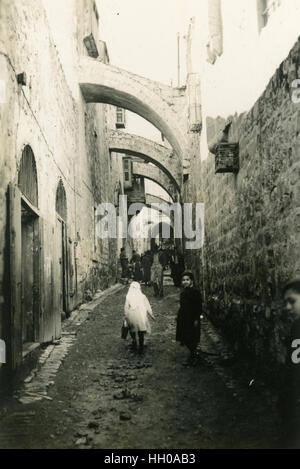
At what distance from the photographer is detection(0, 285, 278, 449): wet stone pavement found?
3.46m

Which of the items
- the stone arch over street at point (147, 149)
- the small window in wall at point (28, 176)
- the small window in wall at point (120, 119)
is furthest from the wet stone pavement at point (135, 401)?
the small window in wall at point (120, 119)

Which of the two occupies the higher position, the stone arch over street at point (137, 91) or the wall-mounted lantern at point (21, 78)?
the stone arch over street at point (137, 91)

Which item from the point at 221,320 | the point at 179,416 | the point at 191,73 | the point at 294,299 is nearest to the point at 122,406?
the point at 179,416

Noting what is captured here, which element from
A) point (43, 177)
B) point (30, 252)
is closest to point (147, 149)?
point (43, 177)

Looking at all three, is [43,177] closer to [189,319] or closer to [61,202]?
[61,202]

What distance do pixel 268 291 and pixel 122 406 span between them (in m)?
1.77

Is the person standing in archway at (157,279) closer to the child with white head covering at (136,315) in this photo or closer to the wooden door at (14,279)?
the child with white head covering at (136,315)

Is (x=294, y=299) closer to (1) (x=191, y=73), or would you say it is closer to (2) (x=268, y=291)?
(2) (x=268, y=291)

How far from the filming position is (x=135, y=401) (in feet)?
14.5

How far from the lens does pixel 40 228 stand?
609 centimetres

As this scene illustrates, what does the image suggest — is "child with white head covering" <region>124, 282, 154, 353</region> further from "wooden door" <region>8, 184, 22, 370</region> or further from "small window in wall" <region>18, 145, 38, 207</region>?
"wooden door" <region>8, 184, 22, 370</region>

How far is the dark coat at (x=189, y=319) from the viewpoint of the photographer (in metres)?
5.84

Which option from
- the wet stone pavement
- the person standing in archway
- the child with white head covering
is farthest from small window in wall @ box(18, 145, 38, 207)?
the person standing in archway

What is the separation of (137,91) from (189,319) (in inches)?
296
